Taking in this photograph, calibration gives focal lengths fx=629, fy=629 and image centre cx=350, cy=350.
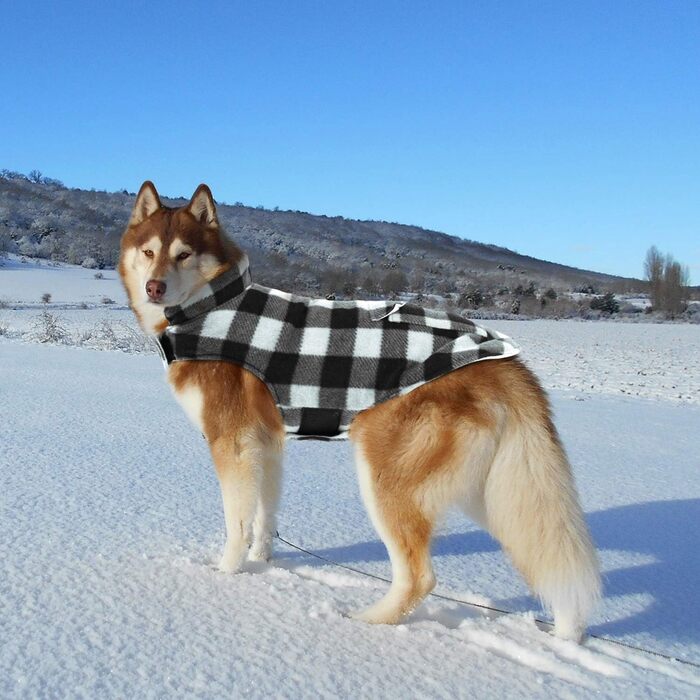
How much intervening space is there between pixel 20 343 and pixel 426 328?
13839 mm

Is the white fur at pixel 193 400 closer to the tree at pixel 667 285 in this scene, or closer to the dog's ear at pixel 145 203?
the dog's ear at pixel 145 203

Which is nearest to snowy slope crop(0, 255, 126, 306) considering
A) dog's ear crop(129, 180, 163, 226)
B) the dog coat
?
dog's ear crop(129, 180, 163, 226)

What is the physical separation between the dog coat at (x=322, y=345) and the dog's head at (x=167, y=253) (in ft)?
0.32

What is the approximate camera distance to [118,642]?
214 cm

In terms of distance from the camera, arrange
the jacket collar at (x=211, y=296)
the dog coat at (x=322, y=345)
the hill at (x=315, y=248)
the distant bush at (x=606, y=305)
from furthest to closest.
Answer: the hill at (x=315, y=248) → the distant bush at (x=606, y=305) → the jacket collar at (x=211, y=296) → the dog coat at (x=322, y=345)

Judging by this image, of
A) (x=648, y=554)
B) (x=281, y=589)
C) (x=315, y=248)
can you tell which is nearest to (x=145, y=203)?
(x=281, y=589)

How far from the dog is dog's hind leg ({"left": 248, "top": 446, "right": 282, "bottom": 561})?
0.16 feet

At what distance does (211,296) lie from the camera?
3.29 m

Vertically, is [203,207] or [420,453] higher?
[203,207]

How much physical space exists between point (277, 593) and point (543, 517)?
118 centimetres

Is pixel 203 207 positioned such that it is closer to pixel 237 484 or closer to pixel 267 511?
pixel 237 484

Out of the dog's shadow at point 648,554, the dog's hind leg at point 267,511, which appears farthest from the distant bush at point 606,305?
the dog's hind leg at point 267,511

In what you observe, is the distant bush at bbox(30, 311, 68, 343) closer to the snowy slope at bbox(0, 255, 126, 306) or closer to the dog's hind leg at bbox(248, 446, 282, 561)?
the snowy slope at bbox(0, 255, 126, 306)

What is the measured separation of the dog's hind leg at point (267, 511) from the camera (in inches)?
133
